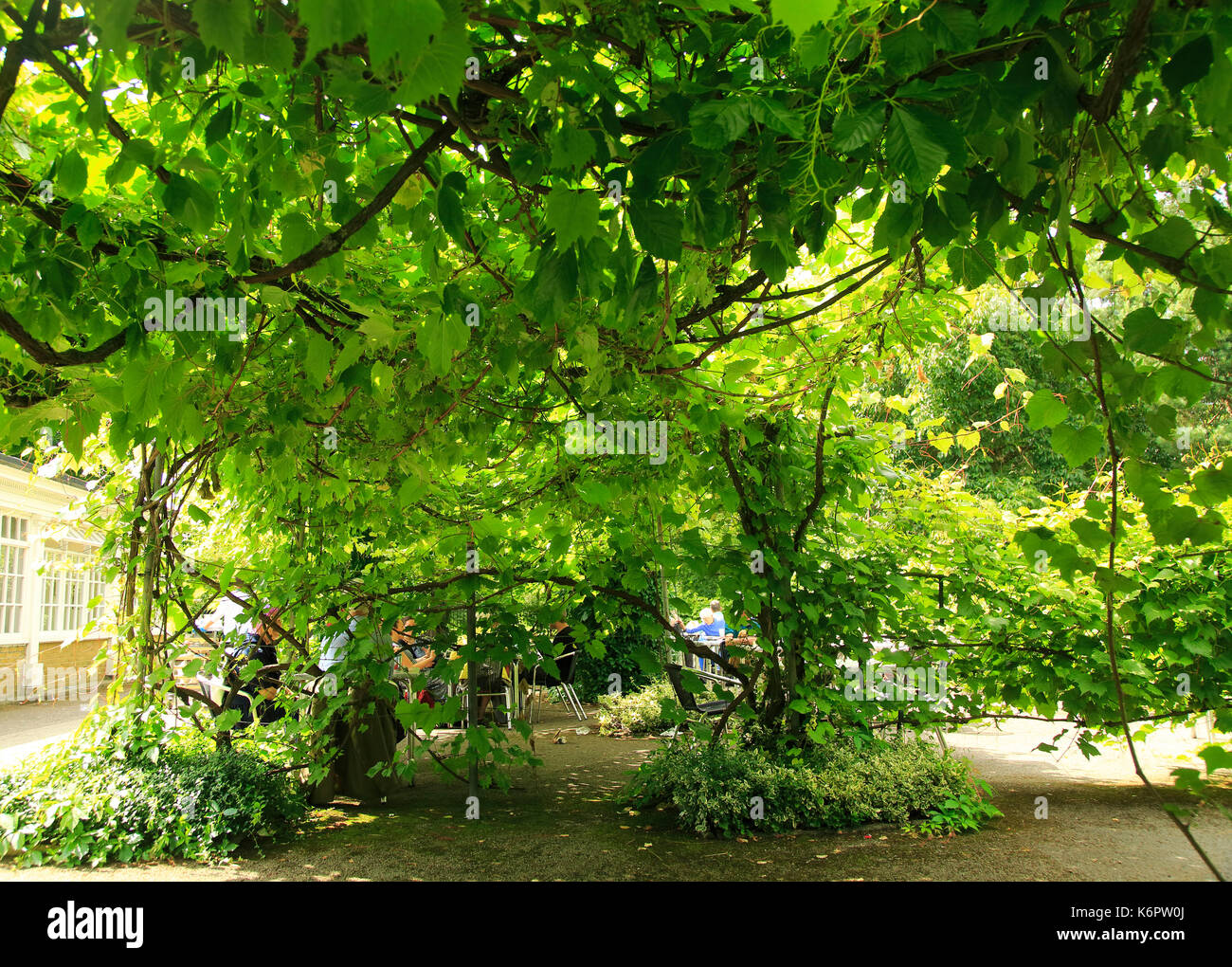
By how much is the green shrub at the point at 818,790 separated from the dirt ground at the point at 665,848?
11 centimetres

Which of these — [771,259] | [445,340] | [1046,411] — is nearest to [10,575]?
[445,340]

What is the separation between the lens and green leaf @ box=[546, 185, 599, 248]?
4.63ft

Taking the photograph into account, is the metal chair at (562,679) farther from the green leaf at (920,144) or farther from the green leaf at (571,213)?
the green leaf at (920,144)

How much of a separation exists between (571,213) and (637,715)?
729 cm

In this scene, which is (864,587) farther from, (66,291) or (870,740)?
(66,291)

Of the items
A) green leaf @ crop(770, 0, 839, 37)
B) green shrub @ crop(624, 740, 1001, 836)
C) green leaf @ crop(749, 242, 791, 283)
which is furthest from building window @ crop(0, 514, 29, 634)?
green leaf @ crop(770, 0, 839, 37)

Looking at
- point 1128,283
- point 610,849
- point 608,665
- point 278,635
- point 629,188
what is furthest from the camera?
point 608,665

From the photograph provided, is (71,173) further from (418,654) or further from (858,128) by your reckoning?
(418,654)

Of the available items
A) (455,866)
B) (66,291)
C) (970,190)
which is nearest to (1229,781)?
(455,866)

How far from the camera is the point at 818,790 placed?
14.0 feet

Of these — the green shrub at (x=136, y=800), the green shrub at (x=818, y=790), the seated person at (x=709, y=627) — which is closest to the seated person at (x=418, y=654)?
the green shrub at (x=136, y=800)

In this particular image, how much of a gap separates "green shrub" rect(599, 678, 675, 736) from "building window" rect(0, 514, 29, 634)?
32.5ft

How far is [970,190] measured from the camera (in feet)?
5.34

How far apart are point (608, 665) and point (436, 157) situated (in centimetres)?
905
